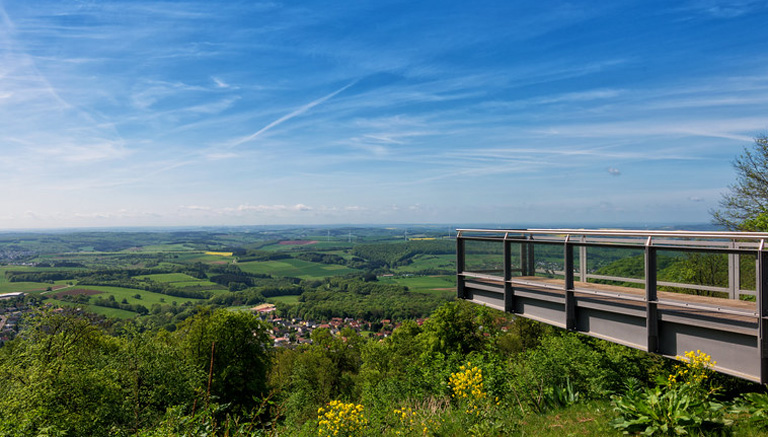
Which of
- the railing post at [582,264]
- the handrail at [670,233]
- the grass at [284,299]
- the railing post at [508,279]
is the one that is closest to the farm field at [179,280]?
the grass at [284,299]

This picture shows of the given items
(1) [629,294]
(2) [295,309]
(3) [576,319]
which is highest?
(1) [629,294]

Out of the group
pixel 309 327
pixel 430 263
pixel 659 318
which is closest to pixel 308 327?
pixel 309 327

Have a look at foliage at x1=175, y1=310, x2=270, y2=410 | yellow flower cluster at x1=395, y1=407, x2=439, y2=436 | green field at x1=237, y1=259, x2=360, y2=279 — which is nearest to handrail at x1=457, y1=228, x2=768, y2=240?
yellow flower cluster at x1=395, y1=407, x2=439, y2=436

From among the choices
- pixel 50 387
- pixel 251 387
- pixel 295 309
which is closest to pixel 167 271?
pixel 295 309

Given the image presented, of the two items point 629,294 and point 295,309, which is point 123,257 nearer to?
point 295,309

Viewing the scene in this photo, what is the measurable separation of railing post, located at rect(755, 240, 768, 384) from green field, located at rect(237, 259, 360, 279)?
482 feet

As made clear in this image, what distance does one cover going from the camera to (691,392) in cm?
623

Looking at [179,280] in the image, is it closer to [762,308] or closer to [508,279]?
[508,279]

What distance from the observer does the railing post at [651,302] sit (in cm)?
664

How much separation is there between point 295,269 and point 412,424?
15991 centimetres

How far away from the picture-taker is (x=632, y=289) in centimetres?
798

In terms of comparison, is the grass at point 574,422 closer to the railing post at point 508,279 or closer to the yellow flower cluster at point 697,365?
the yellow flower cluster at point 697,365

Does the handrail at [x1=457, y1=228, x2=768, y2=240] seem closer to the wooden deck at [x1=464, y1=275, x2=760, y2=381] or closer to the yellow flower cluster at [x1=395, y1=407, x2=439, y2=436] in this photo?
the wooden deck at [x1=464, y1=275, x2=760, y2=381]

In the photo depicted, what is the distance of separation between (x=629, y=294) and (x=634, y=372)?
381 inches
